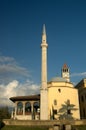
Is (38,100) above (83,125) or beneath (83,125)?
above

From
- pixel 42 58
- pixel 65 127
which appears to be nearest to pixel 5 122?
pixel 65 127

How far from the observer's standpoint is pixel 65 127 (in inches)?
1268

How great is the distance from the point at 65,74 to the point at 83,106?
1431 inches

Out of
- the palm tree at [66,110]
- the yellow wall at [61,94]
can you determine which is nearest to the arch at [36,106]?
the yellow wall at [61,94]

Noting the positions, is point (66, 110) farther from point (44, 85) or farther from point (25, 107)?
point (25, 107)

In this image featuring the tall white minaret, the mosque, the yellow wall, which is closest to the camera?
the tall white minaret

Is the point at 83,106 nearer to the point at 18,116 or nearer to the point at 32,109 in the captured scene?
the point at 32,109

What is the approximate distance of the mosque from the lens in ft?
155

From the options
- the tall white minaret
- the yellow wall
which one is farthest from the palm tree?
the tall white minaret

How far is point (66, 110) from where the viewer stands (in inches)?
1902

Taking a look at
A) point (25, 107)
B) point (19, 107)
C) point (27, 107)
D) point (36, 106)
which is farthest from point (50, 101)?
point (19, 107)

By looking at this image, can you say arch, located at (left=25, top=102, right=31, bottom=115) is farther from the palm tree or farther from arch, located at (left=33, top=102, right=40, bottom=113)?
the palm tree

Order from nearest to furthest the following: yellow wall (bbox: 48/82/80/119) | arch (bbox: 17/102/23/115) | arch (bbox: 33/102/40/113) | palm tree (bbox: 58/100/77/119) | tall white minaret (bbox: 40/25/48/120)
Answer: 1. tall white minaret (bbox: 40/25/48/120)
2. palm tree (bbox: 58/100/77/119)
3. yellow wall (bbox: 48/82/80/119)
4. arch (bbox: 17/102/23/115)
5. arch (bbox: 33/102/40/113)

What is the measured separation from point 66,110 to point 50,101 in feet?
14.0
